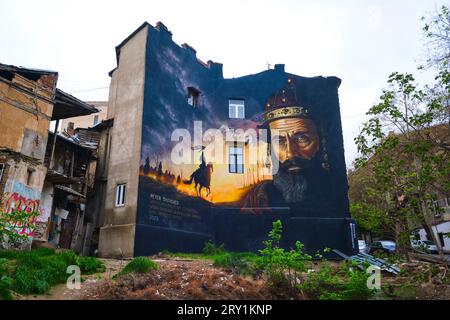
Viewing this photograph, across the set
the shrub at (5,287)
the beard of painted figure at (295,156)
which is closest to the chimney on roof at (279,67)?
the beard of painted figure at (295,156)

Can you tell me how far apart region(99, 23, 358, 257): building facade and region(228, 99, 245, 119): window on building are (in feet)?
0.24

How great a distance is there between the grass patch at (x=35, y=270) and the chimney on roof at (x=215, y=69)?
16.7 meters

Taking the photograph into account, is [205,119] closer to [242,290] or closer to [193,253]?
[193,253]

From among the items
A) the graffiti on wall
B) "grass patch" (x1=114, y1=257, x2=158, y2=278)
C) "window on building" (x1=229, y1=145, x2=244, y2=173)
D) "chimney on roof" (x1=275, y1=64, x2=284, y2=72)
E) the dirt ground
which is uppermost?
"chimney on roof" (x1=275, y1=64, x2=284, y2=72)

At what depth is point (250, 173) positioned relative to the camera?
2623cm

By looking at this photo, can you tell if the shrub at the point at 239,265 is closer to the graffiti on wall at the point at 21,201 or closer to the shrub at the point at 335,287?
the shrub at the point at 335,287

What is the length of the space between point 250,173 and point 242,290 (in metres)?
14.2

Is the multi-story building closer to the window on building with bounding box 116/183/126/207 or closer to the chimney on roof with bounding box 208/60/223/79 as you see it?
the window on building with bounding box 116/183/126/207

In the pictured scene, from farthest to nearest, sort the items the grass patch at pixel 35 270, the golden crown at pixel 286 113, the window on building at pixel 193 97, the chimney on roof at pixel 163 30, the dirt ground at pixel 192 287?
the golden crown at pixel 286 113 → the window on building at pixel 193 97 → the chimney on roof at pixel 163 30 → the dirt ground at pixel 192 287 → the grass patch at pixel 35 270

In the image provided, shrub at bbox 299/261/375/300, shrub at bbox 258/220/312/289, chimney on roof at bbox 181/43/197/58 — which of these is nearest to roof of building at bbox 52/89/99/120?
chimney on roof at bbox 181/43/197/58

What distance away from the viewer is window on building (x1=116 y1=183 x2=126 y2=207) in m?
20.9

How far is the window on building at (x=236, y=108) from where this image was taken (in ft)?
90.2
